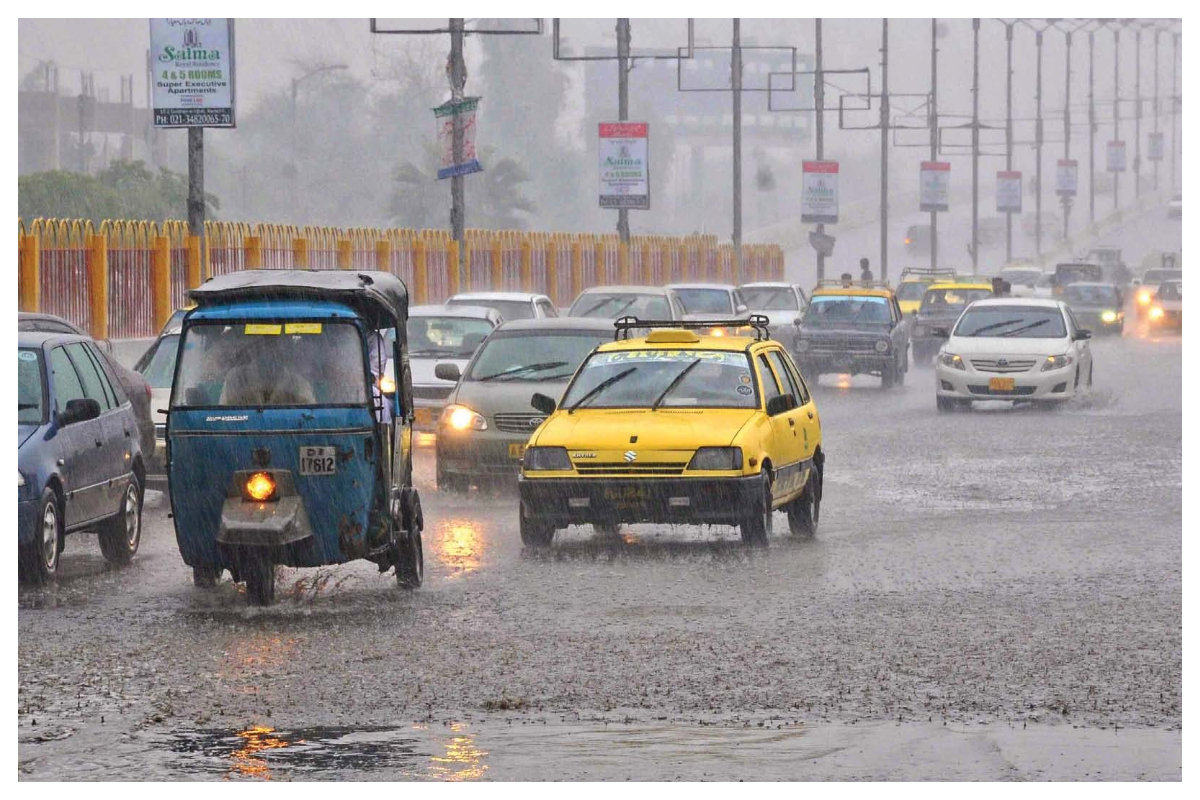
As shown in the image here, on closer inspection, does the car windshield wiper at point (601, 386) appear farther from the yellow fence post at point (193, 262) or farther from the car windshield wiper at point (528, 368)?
the yellow fence post at point (193, 262)

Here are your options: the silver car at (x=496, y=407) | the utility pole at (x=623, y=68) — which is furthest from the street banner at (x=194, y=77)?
the utility pole at (x=623, y=68)

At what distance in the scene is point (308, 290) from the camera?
1273 centimetres

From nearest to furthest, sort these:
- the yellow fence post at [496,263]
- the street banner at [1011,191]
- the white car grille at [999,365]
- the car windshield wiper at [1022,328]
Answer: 1. the white car grille at [999,365]
2. the car windshield wiper at [1022,328]
3. the yellow fence post at [496,263]
4. the street banner at [1011,191]

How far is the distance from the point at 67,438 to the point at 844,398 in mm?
21628

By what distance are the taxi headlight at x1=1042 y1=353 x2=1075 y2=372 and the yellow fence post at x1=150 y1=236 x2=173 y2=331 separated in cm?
1254

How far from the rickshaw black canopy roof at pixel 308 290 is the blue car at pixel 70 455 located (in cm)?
139

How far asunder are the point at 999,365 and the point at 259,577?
19.4m

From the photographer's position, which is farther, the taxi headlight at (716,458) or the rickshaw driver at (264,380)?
the taxi headlight at (716,458)

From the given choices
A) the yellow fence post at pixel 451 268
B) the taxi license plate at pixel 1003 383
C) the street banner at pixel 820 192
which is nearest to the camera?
the taxi license plate at pixel 1003 383

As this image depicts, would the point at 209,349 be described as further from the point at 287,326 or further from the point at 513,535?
the point at 513,535

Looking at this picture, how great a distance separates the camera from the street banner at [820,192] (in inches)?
3014

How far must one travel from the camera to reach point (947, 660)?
419 inches

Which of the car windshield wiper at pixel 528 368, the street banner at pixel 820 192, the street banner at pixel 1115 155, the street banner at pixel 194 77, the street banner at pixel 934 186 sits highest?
the street banner at pixel 1115 155

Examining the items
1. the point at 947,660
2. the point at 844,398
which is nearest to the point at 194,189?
the point at 844,398
